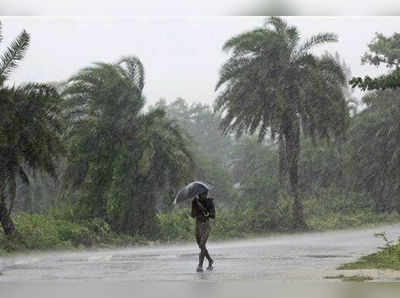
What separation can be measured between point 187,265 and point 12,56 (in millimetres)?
7945

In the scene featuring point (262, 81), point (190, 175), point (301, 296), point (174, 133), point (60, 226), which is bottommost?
point (301, 296)

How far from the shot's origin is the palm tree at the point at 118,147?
25203mm

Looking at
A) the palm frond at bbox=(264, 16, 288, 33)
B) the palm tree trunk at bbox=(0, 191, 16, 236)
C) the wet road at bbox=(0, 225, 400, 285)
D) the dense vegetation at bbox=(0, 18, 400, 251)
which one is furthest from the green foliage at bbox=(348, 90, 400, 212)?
the palm tree trunk at bbox=(0, 191, 16, 236)

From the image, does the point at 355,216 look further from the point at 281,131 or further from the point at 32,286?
the point at 32,286

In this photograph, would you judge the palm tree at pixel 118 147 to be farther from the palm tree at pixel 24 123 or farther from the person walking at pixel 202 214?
the person walking at pixel 202 214

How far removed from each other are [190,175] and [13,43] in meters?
7.96

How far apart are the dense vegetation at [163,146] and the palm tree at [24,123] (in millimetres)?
30

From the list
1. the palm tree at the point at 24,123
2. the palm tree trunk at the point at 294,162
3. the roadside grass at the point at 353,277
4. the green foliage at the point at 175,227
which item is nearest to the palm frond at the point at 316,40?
the palm tree trunk at the point at 294,162

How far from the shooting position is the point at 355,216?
113 ft

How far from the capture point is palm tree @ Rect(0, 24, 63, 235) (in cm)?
1917

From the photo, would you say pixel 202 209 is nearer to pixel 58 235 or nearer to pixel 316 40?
pixel 58 235

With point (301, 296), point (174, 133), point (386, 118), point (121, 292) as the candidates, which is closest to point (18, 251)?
point (174, 133)

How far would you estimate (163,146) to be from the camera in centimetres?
2528

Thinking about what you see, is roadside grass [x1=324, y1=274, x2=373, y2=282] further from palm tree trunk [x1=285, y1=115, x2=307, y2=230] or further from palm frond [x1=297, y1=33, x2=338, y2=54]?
palm frond [x1=297, y1=33, x2=338, y2=54]
